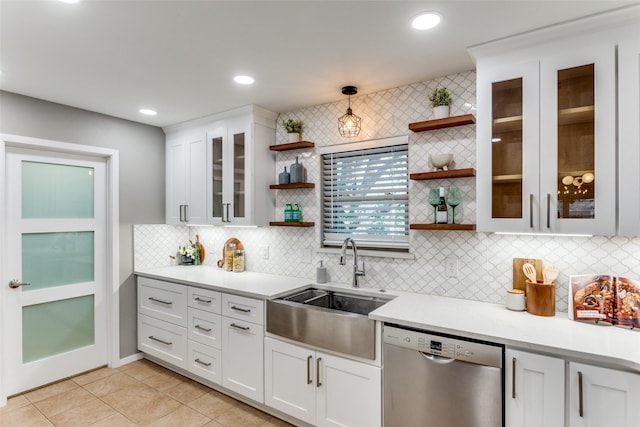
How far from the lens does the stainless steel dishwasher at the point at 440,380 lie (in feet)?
5.54

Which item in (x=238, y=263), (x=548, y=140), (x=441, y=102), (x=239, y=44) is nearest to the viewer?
(x=548, y=140)

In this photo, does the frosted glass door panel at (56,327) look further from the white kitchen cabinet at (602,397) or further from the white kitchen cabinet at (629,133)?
the white kitchen cabinet at (629,133)

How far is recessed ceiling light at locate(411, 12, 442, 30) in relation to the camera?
1.69 m

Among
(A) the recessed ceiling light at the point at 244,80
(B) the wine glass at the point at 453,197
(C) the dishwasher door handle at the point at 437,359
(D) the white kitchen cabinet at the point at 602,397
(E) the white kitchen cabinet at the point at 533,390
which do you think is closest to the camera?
(D) the white kitchen cabinet at the point at 602,397

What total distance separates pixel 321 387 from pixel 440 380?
80cm

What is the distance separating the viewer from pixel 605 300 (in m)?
1.85

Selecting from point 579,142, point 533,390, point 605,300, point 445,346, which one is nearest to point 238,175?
point 445,346

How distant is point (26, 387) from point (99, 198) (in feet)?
5.68

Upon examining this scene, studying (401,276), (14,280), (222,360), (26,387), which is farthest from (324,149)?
(26,387)

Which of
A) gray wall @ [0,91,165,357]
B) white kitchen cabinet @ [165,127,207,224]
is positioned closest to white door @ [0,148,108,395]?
gray wall @ [0,91,165,357]

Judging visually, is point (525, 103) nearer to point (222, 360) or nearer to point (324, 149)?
point (324, 149)

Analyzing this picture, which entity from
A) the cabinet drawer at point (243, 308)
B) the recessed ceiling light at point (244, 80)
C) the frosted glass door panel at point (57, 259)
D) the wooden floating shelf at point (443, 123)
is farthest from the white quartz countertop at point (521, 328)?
the frosted glass door panel at point (57, 259)

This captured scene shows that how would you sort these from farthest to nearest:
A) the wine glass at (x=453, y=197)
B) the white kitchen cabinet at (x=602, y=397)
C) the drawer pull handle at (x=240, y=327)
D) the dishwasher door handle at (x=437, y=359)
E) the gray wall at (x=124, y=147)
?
the gray wall at (x=124, y=147) < the drawer pull handle at (x=240, y=327) < the wine glass at (x=453, y=197) < the dishwasher door handle at (x=437, y=359) < the white kitchen cabinet at (x=602, y=397)

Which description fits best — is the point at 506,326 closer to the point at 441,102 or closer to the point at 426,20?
the point at 441,102
